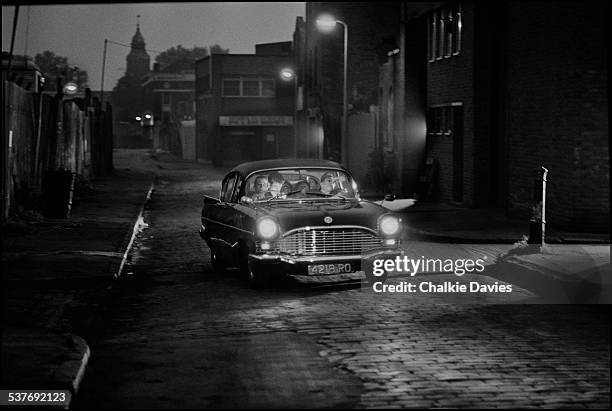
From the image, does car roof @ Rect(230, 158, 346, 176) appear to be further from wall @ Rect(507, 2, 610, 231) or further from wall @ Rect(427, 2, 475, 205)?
wall @ Rect(427, 2, 475, 205)

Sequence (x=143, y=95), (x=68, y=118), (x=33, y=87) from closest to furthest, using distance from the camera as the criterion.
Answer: (x=68, y=118) < (x=33, y=87) < (x=143, y=95)

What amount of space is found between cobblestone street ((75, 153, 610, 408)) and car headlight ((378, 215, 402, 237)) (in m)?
0.80

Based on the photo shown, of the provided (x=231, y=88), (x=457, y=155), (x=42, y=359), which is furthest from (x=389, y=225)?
(x=231, y=88)

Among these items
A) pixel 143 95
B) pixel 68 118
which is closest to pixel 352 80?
pixel 68 118

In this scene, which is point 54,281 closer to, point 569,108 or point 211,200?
point 211,200

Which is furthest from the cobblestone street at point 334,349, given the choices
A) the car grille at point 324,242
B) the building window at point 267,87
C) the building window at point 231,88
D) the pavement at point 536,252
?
the building window at point 231,88

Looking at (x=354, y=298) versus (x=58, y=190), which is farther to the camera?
(x=58, y=190)

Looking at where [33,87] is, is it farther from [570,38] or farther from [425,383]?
[425,383]

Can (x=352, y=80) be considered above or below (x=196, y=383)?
above

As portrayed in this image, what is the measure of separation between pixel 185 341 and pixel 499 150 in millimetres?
17533

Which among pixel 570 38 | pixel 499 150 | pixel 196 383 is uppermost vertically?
pixel 570 38

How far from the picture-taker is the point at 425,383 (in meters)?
8.47

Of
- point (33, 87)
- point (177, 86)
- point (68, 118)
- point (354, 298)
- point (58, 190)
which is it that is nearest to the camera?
point (354, 298)

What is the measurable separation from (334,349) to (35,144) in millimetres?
16408
